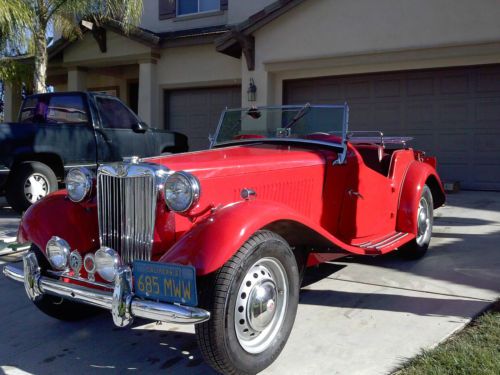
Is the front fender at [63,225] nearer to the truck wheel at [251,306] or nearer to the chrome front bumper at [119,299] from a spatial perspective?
the chrome front bumper at [119,299]

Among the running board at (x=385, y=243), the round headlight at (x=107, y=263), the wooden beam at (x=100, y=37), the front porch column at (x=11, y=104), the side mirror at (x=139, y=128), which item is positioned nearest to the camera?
the round headlight at (x=107, y=263)

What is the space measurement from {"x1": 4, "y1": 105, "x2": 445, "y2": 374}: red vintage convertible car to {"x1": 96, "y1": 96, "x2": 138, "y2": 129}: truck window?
475 centimetres

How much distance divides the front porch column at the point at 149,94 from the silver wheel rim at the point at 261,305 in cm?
1083

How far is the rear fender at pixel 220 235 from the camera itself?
2.73m

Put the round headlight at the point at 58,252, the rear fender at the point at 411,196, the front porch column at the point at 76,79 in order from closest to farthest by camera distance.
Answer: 1. the round headlight at the point at 58,252
2. the rear fender at the point at 411,196
3. the front porch column at the point at 76,79

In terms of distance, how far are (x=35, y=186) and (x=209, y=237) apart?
6.02m

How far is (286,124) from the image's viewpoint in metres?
4.85

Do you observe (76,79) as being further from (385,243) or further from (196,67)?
(385,243)

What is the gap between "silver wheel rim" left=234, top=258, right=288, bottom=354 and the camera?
2938 mm

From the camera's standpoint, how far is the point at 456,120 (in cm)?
1009

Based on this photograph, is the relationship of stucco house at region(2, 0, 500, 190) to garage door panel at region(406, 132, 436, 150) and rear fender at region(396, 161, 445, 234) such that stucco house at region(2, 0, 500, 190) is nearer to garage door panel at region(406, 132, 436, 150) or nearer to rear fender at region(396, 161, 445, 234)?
garage door panel at region(406, 132, 436, 150)

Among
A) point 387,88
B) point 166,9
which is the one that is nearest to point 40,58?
point 166,9

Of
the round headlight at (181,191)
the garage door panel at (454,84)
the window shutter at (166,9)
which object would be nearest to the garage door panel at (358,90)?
the garage door panel at (454,84)

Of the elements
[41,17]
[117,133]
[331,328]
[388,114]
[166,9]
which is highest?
→ [166,9]
